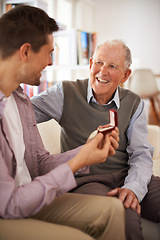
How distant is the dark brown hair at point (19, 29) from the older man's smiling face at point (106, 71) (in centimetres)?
63

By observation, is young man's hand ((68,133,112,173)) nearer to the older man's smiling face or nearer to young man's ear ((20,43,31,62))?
young man's ear ((20,43,31,62))

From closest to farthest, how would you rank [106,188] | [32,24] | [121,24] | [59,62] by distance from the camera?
1. [32,24]
2. [106,188]
3. [59,62]
4. [121,24]

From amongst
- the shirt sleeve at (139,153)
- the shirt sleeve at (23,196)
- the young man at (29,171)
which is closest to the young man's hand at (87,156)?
the young man at (29,171)

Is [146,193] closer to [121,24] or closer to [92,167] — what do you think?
[92,167]

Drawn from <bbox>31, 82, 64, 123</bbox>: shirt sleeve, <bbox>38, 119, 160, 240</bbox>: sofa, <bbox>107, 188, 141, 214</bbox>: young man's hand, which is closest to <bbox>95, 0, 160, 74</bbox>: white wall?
<bbox>38, 119, 160, 240</bbox>: sofa

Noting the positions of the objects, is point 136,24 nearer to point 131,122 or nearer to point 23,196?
point 131,122

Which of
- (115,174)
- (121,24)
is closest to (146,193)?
(115,174)

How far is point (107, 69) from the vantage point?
1583 millimetres

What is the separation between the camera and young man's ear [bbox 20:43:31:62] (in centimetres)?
Answer: 96

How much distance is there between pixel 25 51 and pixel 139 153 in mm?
885

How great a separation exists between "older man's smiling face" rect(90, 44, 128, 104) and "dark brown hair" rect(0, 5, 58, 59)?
24.9 inches

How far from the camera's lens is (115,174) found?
147cm

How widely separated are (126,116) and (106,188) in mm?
434

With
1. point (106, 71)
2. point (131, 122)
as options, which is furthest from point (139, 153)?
point (106, 71)
